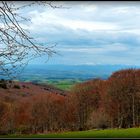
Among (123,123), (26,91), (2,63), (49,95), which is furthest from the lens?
(26,91)

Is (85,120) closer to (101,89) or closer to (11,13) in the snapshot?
(101,89)

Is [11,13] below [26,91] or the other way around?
below

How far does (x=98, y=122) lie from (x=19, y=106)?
926 inches

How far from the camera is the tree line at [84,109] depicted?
69.2 meters

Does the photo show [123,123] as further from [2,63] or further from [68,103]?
[2,63]

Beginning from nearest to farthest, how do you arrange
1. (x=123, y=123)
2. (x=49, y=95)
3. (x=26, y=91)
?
(x=123, y=123)
(x=49, y=95)
(x=26, y=91)

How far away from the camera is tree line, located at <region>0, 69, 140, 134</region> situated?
69.2 metres

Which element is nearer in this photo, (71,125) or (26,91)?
(71,125)

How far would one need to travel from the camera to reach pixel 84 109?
7856cm

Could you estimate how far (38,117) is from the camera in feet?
255

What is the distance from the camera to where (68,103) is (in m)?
79.4

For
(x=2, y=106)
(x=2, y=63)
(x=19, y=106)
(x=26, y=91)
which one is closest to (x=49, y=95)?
(x=19, y=106)

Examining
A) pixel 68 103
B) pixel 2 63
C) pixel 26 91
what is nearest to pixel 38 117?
pixel 68 103

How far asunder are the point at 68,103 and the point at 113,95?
12.9 metres
